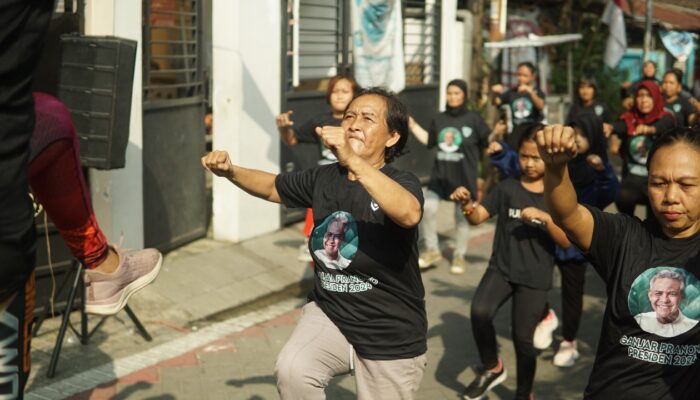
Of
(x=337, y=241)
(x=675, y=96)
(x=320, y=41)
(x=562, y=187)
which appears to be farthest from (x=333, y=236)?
(x=675, y=96)

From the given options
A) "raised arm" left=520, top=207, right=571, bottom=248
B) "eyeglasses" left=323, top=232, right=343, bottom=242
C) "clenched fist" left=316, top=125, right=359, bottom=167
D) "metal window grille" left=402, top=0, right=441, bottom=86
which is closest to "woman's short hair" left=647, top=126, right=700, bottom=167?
"clenched fist" left=316, top=125, right=359, bottom=167

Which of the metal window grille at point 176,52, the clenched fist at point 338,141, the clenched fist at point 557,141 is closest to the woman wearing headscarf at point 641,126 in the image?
the metal window grille at point 176,52

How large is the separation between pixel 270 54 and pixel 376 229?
5.97m

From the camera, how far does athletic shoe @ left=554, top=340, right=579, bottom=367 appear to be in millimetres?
6945

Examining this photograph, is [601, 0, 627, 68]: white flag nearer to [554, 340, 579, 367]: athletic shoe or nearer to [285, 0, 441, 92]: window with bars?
[285, 0, 441, 92]: window with bars

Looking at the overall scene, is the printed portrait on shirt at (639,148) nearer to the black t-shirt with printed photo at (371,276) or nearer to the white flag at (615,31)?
the black t-shirt with printed photo at (371,276)

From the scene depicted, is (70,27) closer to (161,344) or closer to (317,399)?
(161,344)

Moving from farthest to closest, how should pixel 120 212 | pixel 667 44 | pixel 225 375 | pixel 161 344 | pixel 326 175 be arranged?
pixel 667 44 < pixel 120 212 < pixel 161 344 < pixel 225 375 < pixel 326 175

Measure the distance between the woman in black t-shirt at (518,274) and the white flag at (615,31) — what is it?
1202 centimetres

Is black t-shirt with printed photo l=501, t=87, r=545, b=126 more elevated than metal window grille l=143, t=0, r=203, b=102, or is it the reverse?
metal window grille l=143, t=0, r=203, b=102

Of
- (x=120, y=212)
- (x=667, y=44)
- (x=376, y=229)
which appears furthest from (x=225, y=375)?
(x=667, y=44)

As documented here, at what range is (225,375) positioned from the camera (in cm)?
653

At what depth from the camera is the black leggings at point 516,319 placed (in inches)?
236

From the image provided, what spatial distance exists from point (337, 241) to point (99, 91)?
3.00 metres
